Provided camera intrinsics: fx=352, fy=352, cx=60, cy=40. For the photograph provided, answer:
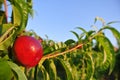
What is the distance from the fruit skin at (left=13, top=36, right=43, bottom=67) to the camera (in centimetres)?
82

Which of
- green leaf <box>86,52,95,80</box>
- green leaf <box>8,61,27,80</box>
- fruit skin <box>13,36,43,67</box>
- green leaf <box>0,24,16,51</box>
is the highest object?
green leaf <box>0,24,16,51</box>

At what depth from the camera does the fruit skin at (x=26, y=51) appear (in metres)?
0.82

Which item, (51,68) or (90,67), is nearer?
(51,68)

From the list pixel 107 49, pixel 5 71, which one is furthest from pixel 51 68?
pixel 5 71

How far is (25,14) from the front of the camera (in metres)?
0.82

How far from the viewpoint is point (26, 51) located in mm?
828

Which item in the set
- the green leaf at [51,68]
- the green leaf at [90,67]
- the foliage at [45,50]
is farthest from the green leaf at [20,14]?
the green leaf at [90,67]

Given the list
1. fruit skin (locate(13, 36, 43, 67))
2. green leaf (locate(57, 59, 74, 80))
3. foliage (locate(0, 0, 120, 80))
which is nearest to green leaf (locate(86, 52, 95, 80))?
foliage (locate(0, 0, 120, 80))

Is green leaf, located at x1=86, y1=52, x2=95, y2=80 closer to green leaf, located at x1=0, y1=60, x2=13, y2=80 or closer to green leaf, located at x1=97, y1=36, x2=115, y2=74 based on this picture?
green leaf, located at x1=97, y1=36, x2=115, y2=74

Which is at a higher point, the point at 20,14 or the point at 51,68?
the point at 20,14

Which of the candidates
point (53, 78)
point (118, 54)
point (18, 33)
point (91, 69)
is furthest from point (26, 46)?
point (118, 54)

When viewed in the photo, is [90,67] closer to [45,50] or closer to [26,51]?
[45,50]

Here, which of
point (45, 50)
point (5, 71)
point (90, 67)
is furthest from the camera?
point (90, 67)

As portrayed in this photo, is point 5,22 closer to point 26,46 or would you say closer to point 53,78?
point 26,46
